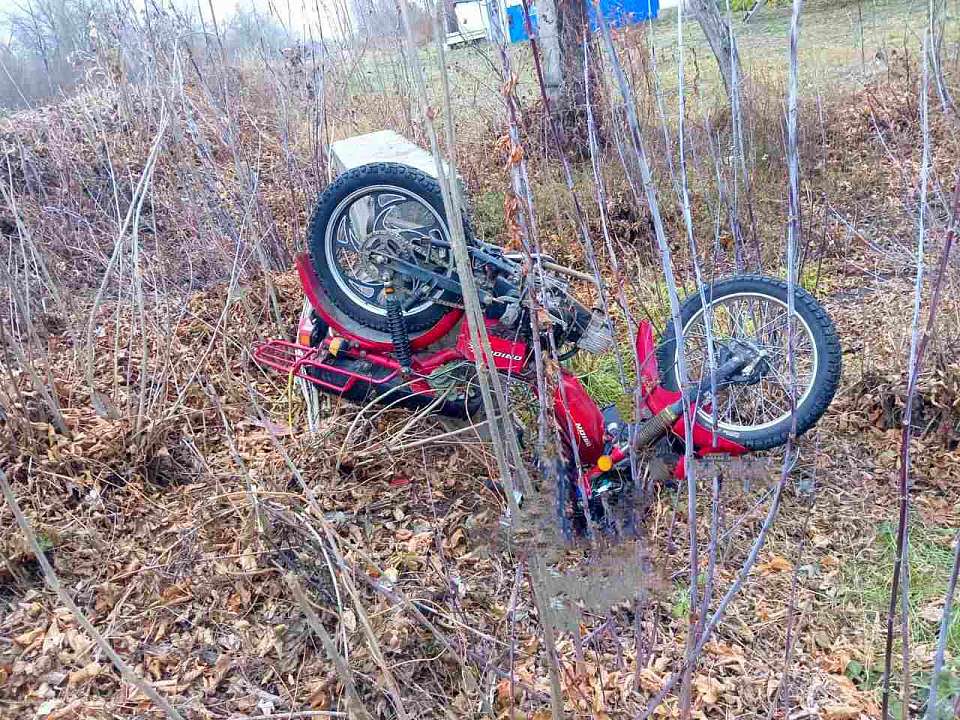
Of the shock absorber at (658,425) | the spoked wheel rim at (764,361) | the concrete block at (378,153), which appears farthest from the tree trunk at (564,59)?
the shock absorber at (658,425)

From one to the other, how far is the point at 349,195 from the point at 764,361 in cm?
174

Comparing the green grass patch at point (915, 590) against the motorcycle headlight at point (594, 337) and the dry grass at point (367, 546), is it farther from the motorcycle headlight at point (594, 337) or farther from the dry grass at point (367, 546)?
the motorcycle headlight at point (594, 337)

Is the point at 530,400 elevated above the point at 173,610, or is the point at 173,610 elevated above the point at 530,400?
the point at 530,400

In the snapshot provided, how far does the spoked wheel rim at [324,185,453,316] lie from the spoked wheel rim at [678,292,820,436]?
103 cm

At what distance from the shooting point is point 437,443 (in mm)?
3215

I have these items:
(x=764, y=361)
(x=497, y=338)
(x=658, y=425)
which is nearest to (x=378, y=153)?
(x=497, y=338)

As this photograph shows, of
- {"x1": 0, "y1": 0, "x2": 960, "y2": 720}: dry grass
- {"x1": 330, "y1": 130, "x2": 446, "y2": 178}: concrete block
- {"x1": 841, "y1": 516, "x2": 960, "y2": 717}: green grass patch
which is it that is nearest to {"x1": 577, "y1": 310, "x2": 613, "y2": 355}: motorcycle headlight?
{"x1": 0, "y1": 0, "x2": 960, "y2": 720}: dry grass

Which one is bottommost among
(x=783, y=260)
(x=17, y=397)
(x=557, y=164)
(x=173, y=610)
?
(x=173, y=610)

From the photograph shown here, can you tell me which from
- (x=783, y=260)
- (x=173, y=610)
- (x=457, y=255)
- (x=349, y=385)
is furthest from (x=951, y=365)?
(x=173, y=610)

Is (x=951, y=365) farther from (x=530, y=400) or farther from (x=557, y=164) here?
(x=557, y=164)

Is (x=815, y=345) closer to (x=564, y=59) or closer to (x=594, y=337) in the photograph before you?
(x=594, y=337)

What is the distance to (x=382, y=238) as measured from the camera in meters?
2.85

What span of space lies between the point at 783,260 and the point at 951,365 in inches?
63.9

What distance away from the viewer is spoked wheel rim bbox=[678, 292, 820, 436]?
261 cm
